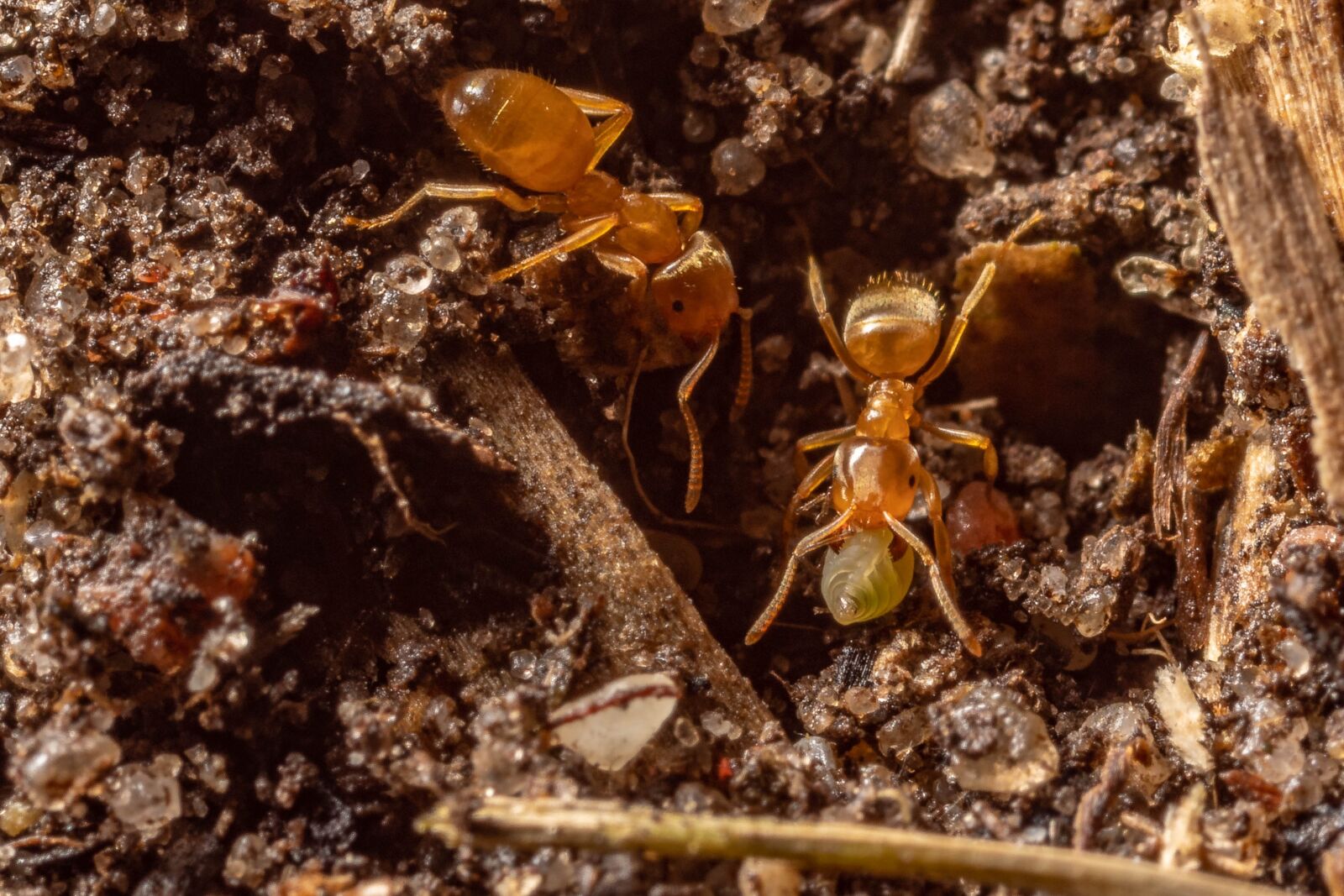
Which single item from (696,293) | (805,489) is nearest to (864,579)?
(805,489)

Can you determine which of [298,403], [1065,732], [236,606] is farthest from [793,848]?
[298,403]

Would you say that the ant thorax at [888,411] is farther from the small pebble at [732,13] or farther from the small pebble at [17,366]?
the small pebble at [17,366]

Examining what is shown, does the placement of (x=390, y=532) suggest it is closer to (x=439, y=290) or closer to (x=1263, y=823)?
(x=439, y=290)

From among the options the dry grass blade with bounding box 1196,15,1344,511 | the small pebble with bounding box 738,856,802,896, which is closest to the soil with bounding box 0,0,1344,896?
the small pebble with bounding box 738,856,802,896

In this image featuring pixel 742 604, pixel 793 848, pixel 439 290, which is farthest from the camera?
pixel 742 604

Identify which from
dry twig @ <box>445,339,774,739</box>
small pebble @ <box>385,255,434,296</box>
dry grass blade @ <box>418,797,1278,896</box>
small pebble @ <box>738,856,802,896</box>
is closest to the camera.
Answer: dry grass blade @ <box>418,797,1278,896</box>

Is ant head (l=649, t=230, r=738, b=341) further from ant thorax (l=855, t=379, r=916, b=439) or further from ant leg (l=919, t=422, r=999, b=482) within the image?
ant leg (l=919, t=422, r=999, b=482)

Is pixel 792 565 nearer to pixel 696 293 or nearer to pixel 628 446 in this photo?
pixel 628 446
